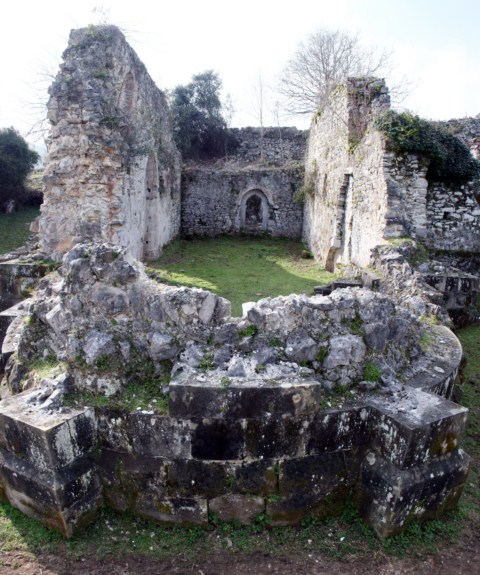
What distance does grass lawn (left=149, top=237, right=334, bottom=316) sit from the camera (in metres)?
9.17

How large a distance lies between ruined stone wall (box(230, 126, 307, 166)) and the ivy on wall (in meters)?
13.6

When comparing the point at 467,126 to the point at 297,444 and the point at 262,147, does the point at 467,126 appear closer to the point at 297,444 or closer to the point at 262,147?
the point at 262,147

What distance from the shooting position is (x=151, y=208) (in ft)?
43.4

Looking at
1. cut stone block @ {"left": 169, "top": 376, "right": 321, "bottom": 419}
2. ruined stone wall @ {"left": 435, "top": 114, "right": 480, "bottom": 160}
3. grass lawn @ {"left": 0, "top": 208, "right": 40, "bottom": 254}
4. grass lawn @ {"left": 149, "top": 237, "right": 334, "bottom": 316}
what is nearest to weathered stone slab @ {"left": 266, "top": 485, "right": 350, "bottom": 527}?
cut stone block @ {"left": 169, "top": 376, "right": 321, "bottom": 419}

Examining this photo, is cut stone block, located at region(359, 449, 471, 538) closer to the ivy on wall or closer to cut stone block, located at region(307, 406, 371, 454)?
cut stone block, located at region(307, 406, 371, 454)

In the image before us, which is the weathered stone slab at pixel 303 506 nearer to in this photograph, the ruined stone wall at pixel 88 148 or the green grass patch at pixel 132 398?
the green grass patch at pixel 132 398

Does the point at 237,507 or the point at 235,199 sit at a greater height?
the point at 235,199

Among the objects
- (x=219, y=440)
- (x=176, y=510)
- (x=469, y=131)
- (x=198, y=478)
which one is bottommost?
(x=176, y=510)

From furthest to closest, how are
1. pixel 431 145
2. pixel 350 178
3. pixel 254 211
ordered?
pixel 254 211
pixel 350 178
pixel 431 145

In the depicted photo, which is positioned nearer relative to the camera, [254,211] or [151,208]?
[151,208]

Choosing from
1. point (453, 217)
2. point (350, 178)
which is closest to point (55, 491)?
point (453, 217)

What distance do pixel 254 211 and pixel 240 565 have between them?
17.0m

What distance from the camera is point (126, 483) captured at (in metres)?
3.27

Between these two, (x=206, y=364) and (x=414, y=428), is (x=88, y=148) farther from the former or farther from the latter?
(x=414, y=428)
